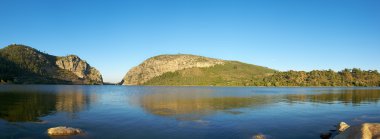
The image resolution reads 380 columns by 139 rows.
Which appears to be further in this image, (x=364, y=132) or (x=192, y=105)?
(x=192, y=105)

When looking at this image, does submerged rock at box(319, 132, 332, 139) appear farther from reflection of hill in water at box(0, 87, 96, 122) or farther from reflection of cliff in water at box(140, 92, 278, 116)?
reflection of hill in water at box(0, 87, 96, 122)

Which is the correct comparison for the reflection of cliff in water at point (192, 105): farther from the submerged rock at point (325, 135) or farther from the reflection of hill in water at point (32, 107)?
the submerged rock at point (325, 135)

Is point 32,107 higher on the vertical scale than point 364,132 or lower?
lower

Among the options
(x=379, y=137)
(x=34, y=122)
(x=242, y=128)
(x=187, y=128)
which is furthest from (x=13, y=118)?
(x=379, y=137)

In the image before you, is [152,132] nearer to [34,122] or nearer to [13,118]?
[34,122]

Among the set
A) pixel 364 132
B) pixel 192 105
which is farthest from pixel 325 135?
pixel 192 105

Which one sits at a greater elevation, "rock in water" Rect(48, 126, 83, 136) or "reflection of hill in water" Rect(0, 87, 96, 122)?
"rock in water" Rect(48, 126, 83, 136)

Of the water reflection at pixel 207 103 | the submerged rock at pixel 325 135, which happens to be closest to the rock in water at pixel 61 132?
the water reflection at pixel 207 103

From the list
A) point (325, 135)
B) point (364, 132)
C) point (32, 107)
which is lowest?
point (325, 135)

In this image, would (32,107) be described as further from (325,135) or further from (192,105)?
(325,135)

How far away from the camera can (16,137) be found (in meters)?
36.4

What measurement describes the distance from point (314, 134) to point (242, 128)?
1066 centimetres

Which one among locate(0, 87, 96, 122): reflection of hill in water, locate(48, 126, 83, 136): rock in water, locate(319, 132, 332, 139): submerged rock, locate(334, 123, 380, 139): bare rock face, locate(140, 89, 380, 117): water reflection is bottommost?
locate(140, 89, 380, 117): water reflection

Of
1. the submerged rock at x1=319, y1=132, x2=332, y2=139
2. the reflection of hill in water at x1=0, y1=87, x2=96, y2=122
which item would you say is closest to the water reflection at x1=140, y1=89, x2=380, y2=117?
the reflection of hill in water at x1=0, y1=87, x2=96, y2=122
